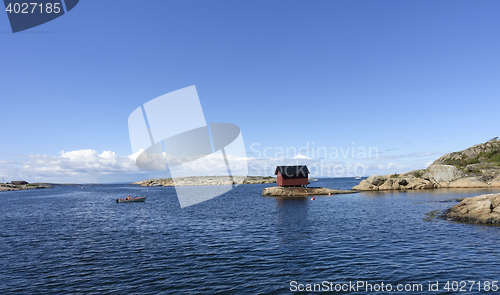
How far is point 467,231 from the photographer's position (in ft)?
92.3

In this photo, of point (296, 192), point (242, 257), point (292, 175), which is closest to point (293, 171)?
point (292, 175)

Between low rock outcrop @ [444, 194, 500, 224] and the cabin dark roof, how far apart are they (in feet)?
161

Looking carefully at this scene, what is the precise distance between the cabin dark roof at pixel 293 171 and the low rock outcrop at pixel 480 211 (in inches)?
1937

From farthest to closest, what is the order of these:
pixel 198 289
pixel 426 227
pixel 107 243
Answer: pixel 426 227 < pixel 107 243 < pixel 198 289

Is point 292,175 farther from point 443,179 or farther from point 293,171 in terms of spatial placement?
point 443,179

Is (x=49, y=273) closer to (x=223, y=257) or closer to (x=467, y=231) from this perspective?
(x=223, y=257)

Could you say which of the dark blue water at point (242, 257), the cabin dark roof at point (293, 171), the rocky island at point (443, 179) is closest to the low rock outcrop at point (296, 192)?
the cabin dark roof at point (293, 171)

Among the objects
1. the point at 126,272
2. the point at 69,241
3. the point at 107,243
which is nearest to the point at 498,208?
the point at 126,272

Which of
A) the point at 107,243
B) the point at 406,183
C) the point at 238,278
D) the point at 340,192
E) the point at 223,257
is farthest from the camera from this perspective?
the point at 406,183

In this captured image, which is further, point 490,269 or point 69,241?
point 69,241

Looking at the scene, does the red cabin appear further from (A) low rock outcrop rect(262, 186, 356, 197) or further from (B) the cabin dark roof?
(A) low rock outcrop rect(262, 186, 356, 197)

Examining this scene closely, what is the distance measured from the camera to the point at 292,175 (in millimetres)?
84125

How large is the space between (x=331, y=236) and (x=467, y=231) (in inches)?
602

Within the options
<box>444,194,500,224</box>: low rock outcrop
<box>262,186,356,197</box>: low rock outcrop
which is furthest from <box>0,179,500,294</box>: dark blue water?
<box>262,186,356,197</box>: low rock outcrop
